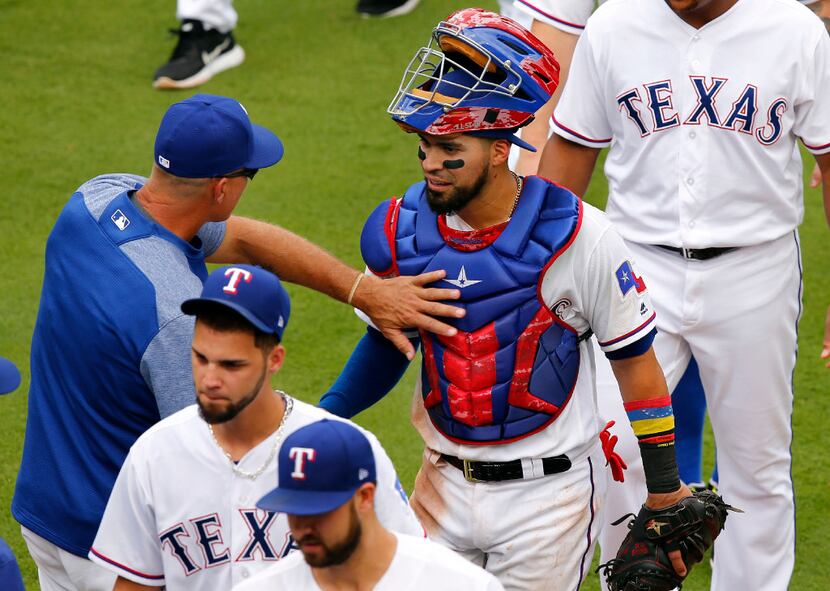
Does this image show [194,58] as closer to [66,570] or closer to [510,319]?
[66,570]

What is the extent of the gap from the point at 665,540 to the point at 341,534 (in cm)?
129

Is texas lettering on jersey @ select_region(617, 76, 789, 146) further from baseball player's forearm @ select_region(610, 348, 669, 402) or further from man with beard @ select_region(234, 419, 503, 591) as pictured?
man with beard @ select_region(234, 419, 503, 591)

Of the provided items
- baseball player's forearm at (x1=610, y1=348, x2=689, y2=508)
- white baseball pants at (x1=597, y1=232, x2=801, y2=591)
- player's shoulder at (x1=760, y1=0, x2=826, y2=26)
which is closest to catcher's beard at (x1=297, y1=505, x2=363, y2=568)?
baseball player's forearm at (x1=610, y1=348, x2=689, y2=508)

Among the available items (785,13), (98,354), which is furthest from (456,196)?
(785,13)

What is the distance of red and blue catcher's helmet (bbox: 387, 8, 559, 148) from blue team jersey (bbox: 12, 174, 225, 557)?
0.74 meters

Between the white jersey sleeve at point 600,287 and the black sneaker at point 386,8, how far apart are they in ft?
21.6

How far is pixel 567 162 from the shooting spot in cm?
470

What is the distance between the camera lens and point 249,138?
3.87 m

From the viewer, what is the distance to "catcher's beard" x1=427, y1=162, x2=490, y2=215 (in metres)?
3.67

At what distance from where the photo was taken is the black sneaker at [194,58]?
9039 millimetres

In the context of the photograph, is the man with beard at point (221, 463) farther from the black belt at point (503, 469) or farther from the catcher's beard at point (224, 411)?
the black belt at point (503, 469)

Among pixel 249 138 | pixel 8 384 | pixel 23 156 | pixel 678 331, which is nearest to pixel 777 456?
pixel 678 331

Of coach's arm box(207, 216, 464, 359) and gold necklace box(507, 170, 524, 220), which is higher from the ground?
gold necklace box(507, 170, 524, 220)

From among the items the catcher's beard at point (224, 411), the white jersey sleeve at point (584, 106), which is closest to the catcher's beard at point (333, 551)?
the catcher's beard at point (224, 411)
